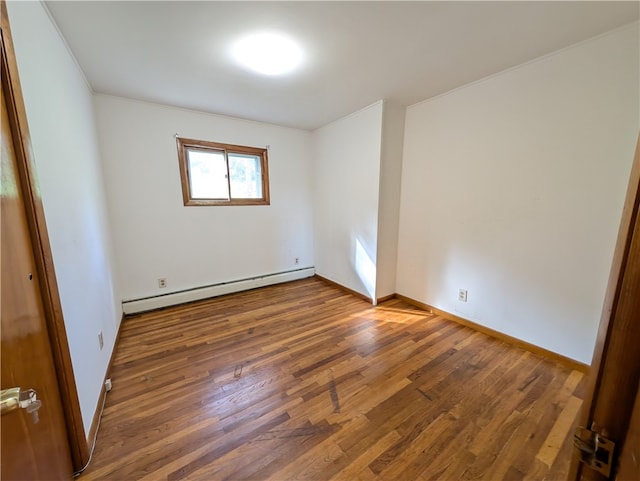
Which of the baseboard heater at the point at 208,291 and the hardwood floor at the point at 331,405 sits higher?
the baseboard heater at the point at 208,291

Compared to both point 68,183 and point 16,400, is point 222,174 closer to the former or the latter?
point 68,183

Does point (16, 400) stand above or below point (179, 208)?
below

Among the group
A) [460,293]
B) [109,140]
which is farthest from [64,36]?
[460,293]

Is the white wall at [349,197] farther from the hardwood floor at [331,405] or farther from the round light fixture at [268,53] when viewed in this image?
Answer: the round light fixture at [268,53]

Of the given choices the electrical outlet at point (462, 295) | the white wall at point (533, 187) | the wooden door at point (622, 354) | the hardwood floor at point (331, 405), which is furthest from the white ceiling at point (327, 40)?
the hardwood floor at point (331, 405)

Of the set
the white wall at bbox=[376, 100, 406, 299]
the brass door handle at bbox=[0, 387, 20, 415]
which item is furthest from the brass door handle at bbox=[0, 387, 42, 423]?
the white wall at bbox=[376, 100, 406, 299]

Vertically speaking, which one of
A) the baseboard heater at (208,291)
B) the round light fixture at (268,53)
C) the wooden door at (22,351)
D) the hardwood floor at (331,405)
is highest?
the round light fixture at (268,53)

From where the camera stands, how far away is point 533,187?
2.03m

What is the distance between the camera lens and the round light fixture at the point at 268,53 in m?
1.70

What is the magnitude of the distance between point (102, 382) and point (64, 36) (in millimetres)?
2302

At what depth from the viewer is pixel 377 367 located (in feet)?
6.46

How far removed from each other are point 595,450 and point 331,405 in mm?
1424

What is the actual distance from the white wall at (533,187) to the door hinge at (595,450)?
1.96 meters

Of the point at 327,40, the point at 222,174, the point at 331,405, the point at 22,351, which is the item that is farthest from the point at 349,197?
the point at 22,351
